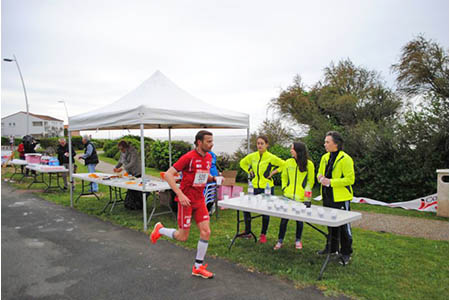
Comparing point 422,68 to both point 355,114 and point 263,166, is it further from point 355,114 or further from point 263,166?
point 263,166

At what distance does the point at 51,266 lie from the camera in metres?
4.36

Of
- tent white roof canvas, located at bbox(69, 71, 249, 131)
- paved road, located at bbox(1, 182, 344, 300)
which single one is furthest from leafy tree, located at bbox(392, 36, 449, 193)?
paved road, located at bbox(1, 182, 344, 300)

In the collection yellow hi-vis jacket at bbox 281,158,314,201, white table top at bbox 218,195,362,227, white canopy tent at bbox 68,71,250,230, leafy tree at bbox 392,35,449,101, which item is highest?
leafy tree at bbox 392,35,449,101

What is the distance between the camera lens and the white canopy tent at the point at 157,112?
5.98m

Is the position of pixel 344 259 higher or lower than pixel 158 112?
lower

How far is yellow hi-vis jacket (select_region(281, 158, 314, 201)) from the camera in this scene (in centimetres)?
446

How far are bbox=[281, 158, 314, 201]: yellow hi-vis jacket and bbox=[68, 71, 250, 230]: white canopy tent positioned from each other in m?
2.59

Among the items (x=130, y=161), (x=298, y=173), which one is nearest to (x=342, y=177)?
(x=298, y=173)

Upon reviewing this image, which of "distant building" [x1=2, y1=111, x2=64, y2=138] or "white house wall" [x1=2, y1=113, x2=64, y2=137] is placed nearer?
"distant building" [x1=2, y1=111, x2=64, y2=138]

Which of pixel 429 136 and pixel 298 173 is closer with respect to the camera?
pixel 298 173

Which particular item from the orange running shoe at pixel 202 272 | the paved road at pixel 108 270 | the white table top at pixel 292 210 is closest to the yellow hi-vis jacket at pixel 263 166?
the white table top at pixel 292 210

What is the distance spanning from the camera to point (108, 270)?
13.8 feet

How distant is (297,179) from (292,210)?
0.60 metres

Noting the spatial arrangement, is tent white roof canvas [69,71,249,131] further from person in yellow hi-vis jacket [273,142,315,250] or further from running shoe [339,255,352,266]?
running shoe [339,255,352,266]
